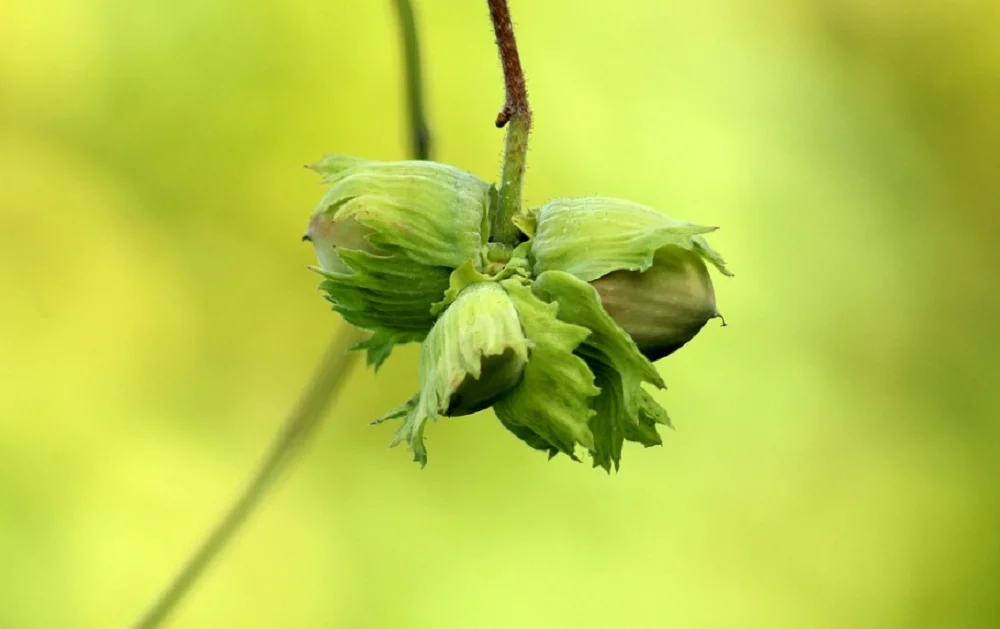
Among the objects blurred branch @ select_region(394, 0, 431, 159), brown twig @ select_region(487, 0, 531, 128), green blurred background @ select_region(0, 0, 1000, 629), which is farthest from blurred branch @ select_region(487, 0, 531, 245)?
green blurred background @ select_region(0, 0, 1000, 629)

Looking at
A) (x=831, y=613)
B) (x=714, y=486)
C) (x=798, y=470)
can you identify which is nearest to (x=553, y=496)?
(x=714, y=486)

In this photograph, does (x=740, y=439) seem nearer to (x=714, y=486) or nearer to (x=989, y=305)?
(x=714, y=486)

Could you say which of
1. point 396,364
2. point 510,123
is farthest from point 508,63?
point 396,364

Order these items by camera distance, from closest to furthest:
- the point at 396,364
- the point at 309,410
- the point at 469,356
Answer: the point at 469,356 < the point at 309,410 < the point at 396,364

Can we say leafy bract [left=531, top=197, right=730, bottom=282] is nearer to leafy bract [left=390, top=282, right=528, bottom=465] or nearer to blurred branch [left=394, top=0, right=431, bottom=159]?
leafy bract [left=390, top=282, right=528, bottom=465]

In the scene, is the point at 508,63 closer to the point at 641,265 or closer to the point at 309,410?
the point at 641,265

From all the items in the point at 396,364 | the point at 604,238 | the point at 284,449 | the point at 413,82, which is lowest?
the point at 396,364

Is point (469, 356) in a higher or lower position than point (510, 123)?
lower

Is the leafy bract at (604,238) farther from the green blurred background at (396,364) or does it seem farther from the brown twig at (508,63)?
the green blurred background at (396,364)
